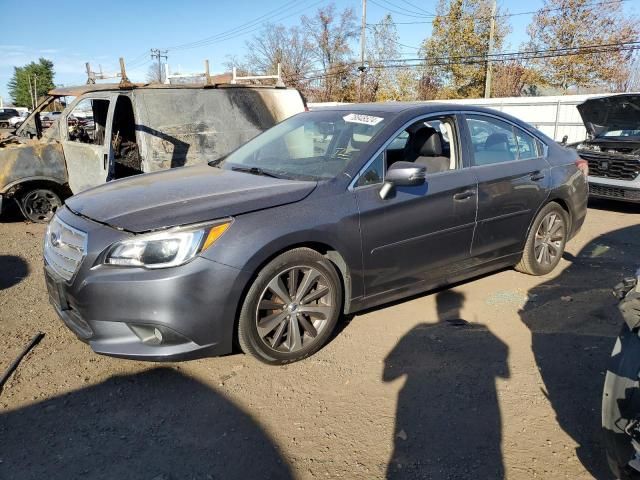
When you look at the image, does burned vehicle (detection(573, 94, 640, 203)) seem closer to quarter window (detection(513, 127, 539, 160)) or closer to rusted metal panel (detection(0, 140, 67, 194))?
quarter window (detection(513, 127, 539, 160))

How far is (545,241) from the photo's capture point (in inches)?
193

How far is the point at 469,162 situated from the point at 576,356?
1.71 m

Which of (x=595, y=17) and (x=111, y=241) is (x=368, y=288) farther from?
(x=595, y=17)

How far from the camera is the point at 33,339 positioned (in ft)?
11.9

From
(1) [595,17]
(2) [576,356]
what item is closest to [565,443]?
(2) [576,356]

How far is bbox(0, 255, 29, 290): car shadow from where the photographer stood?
4.89m

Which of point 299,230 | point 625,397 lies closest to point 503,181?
point 299,230

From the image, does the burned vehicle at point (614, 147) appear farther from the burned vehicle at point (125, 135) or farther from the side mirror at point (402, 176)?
the side mirror at point (402, 176)

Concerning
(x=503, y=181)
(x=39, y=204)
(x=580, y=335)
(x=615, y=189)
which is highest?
(x=503, y=181)

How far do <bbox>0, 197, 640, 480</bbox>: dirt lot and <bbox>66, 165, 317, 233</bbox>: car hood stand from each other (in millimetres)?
1030

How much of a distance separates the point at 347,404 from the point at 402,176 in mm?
1550

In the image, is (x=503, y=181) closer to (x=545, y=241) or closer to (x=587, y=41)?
(x=545, y=241)

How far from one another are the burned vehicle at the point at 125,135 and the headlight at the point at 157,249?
11.4 ft

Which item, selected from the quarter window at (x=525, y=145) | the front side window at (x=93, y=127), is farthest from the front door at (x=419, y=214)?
the front side window at (x=93, y=127)
